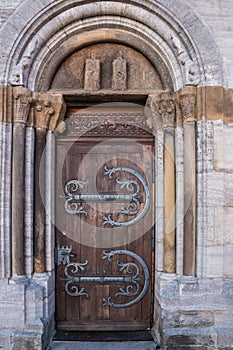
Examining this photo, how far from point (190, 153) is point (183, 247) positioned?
77 cm

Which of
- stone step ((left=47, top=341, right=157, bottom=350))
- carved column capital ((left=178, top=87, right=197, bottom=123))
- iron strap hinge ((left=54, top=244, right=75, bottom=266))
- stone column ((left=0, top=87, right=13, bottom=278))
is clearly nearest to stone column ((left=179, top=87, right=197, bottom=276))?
carved column capital ((left=178, top=87, right=197, bottom=123))

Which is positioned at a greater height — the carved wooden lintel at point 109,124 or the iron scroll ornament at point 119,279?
the carved wooden lintel at point 109,124

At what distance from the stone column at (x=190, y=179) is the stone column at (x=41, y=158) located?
3.43 feet

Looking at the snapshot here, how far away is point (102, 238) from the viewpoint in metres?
3.29

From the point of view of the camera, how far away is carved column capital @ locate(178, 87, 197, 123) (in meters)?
2.92

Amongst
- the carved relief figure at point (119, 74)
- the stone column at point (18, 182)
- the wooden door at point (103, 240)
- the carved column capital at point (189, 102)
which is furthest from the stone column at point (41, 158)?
the carved column capital at point (189, 102)

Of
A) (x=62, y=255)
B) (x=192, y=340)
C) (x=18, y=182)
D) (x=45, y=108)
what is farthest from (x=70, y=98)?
(x=192, y=340)

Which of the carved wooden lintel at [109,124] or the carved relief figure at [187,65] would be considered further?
the carved wooden lintel at [109,124]

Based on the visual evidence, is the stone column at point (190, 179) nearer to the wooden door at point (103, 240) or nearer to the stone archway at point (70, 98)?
the stone archway at point (70, 98)

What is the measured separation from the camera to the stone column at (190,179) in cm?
293

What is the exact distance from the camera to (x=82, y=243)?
130 inches

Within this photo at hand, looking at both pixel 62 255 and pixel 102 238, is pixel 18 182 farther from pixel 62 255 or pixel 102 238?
pixel 102 238

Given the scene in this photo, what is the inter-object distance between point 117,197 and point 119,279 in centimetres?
74

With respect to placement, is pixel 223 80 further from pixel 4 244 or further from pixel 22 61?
pixel 4 244
